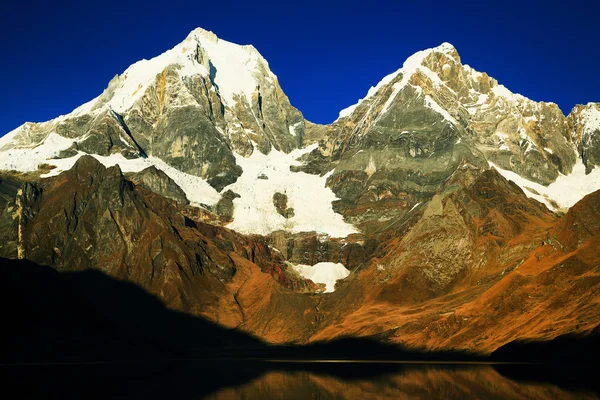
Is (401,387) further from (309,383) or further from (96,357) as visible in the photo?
(96,357)

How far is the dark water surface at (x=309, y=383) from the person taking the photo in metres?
85.3

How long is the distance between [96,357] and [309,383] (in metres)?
79.0

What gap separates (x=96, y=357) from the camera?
166 metres

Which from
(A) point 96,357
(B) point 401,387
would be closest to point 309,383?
(B) point 401,387

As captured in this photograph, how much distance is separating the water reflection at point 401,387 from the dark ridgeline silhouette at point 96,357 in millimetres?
4012

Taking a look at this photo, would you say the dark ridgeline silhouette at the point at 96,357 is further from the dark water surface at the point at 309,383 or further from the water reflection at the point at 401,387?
Answer: the water reflection at the point at 401,387

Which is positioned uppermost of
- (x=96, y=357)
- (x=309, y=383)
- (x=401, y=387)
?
(x=96, y=357)

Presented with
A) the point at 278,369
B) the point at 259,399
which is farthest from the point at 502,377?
the point at 278,369

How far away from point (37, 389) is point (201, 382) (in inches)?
924

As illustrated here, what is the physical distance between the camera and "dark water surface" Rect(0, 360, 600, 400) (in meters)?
85.3

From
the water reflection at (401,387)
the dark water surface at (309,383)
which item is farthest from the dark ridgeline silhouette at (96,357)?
the water reflection at (401,387)

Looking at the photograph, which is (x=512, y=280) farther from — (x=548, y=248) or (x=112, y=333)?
(x=112, y=333)

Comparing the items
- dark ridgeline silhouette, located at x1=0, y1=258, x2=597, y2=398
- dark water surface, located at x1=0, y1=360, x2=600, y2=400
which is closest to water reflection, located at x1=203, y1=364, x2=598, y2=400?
dark water surface, located at x1=0, y1=360, x2=600, y2=400

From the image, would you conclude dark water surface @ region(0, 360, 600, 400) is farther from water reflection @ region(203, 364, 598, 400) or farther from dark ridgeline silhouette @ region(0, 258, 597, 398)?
dark ridgeline silhouette @ region(0, 258, 597, 398)
